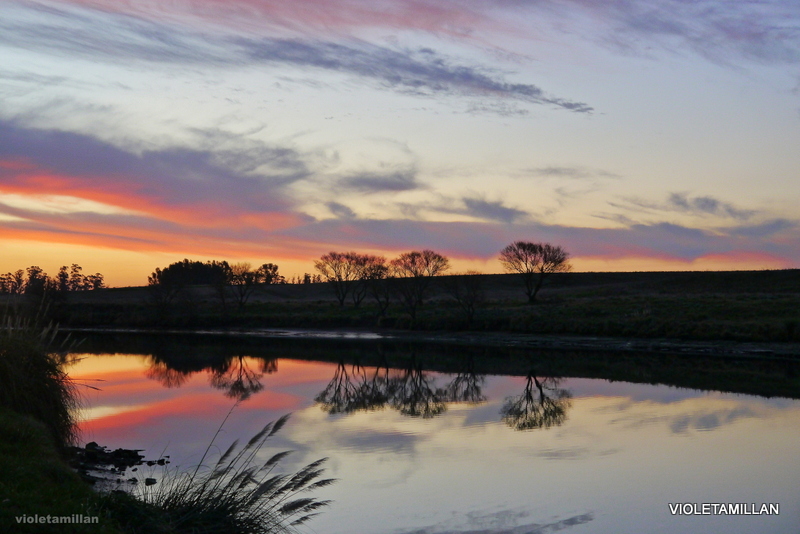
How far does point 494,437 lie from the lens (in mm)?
16609

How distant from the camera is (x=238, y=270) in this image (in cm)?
8338

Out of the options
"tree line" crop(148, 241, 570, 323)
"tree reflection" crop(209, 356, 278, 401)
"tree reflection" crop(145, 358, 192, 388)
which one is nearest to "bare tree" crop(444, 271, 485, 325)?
"tree line" crop(148, 241, 570, 323)

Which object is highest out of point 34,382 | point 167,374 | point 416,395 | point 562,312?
point 562,312

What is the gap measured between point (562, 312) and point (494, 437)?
38415mm

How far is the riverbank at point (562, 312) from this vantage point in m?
42.9

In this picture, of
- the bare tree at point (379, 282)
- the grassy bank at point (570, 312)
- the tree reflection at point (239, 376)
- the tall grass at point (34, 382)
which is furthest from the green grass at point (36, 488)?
the bare tree at point (379, 282)

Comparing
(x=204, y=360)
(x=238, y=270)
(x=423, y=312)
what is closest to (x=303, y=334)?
(x=423, y=312)

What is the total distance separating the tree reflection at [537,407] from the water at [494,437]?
0.20 ft

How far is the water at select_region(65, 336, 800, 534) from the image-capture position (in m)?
10.6

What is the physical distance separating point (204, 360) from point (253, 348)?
27.2 feet

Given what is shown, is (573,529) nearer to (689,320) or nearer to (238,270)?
(689,320)

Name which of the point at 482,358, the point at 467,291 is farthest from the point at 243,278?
the point at 482,358

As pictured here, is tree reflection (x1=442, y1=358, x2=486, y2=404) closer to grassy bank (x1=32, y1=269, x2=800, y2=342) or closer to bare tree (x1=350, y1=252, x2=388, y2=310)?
grassy bank (x1=32, y1=269, x2=800, y2=342)

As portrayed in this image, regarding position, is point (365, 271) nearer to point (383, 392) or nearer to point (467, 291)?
point (467, 291)
